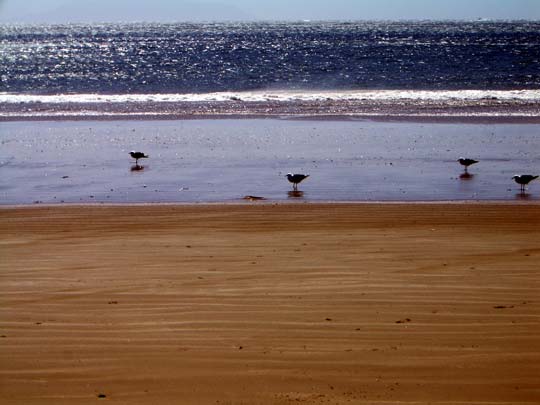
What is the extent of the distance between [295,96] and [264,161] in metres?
17.7

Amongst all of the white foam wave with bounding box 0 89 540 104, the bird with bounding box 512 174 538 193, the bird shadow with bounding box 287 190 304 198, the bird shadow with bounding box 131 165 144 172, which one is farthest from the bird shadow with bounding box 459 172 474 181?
the white foam wave with bounding box 0 89 540 104

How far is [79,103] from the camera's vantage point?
100 feet

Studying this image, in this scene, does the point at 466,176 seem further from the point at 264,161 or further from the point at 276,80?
the point at 276,80

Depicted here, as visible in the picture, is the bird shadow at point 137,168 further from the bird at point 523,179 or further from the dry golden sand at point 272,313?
the bird at point 523,179

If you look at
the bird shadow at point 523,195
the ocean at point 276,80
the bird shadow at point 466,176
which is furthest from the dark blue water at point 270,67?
the bird shadow at point 523,195

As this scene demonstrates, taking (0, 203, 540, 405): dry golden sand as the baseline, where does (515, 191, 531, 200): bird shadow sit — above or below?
below

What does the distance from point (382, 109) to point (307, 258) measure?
61.8 ft

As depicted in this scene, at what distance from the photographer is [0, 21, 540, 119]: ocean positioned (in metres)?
27.5

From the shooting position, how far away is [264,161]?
15297 millimetres

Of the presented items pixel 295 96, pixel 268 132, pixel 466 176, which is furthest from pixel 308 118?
pixel 466 176

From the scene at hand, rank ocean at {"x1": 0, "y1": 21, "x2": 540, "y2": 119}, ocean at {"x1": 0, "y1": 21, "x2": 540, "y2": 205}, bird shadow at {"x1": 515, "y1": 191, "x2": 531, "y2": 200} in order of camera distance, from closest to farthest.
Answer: bird shadow at {"x1": 515, "y1": 191, "x2": 531, "y2": 200}
ocean at {"x1": 0, "y1": 21, "x2": 540, "y2": 205}
ocean at {"x1": 0, "y1": 21, "x2": 540, "y2": 119}

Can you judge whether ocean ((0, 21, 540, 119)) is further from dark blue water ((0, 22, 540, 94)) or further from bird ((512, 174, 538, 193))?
bird ((512, 174, 538, 193))

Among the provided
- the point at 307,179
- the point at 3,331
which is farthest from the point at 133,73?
the point at 3,331

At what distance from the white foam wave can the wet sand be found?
29.7 ft
